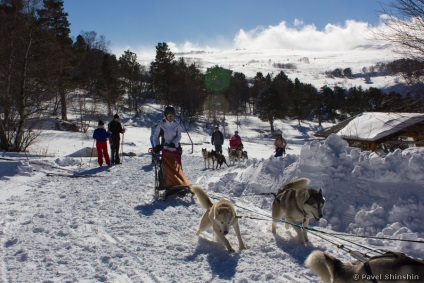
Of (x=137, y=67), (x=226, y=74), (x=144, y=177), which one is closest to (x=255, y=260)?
(x=144, y=177)

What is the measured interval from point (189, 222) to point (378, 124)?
1093 cm

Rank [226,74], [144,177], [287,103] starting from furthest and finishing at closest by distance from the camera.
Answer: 1. [226,74]
2. [287,103]
3. [144,177]

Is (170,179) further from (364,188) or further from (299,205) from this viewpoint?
(364,188)

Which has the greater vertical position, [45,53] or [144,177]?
[45,53]

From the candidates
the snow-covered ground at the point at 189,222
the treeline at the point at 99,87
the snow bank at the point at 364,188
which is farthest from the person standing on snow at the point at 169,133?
the treeline at the point at 99,87

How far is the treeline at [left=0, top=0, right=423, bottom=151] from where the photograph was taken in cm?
1430

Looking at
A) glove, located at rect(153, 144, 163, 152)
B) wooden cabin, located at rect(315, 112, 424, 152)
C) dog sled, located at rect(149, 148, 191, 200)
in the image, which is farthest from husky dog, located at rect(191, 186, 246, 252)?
wooden cabin, located at rect(315, 112, 424, 152)

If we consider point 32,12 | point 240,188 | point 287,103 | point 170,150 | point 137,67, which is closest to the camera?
point 170,150

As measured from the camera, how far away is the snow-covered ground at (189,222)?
3.78 meters

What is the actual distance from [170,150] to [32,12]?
11346 mm

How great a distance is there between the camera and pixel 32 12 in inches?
567

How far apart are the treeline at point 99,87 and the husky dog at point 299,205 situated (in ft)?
23.4

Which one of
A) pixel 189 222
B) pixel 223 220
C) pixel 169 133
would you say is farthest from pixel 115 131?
pixel 223 220

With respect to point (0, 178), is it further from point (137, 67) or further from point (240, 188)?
point (137, 67)
